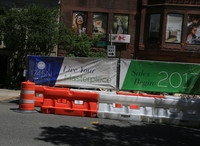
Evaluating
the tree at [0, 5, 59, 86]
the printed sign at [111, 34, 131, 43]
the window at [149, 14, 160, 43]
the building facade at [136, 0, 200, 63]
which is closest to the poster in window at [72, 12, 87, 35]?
the tree at [0, 5, 59, 86]

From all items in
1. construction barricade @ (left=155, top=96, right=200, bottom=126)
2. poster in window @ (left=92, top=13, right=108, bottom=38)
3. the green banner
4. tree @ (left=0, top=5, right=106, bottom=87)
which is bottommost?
construction barricade @ (left=155, top=96, right=200, bottom=126)

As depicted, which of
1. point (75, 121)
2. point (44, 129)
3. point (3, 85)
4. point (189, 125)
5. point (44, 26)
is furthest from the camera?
point (3, 85)

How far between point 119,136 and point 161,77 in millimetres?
4115

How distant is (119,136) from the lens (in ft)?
18.5

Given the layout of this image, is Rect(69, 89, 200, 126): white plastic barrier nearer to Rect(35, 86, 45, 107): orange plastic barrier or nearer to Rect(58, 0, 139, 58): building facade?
Rect(35, 86, 45, 107): orange plastic barrier

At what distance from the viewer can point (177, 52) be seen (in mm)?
17484

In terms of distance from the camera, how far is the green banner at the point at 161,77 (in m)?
8.79

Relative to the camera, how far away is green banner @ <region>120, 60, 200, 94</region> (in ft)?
28.8

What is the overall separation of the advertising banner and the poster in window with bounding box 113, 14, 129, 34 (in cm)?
975

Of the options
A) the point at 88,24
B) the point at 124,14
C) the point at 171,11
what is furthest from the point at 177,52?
the point at 88,24

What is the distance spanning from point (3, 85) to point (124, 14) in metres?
11.3

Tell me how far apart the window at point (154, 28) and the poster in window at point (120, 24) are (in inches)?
81.4

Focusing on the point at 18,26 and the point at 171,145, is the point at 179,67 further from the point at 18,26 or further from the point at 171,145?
the point at 18,26

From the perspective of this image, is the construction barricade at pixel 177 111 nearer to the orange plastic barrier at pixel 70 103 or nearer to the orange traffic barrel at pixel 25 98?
the orange plastic barrier at pixel 70 103
